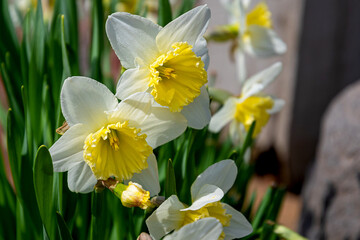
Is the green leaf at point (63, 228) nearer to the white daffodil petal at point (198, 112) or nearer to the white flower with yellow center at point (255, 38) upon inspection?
the white daffodil petal at point (198, 112)

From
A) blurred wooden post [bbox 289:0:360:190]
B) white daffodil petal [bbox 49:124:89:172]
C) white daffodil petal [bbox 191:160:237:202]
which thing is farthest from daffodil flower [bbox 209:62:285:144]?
blurred wooden post [bbox 289:0:360:190]

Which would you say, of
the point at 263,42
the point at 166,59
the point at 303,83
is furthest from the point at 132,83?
the point at 303,83

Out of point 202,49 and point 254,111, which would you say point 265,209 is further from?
point 202,49

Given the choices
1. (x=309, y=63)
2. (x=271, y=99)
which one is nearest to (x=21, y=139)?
(x=271, y=99)

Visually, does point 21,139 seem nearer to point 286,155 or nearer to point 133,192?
point 133,192

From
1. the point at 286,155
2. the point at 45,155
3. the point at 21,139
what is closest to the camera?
the point at 45,155
